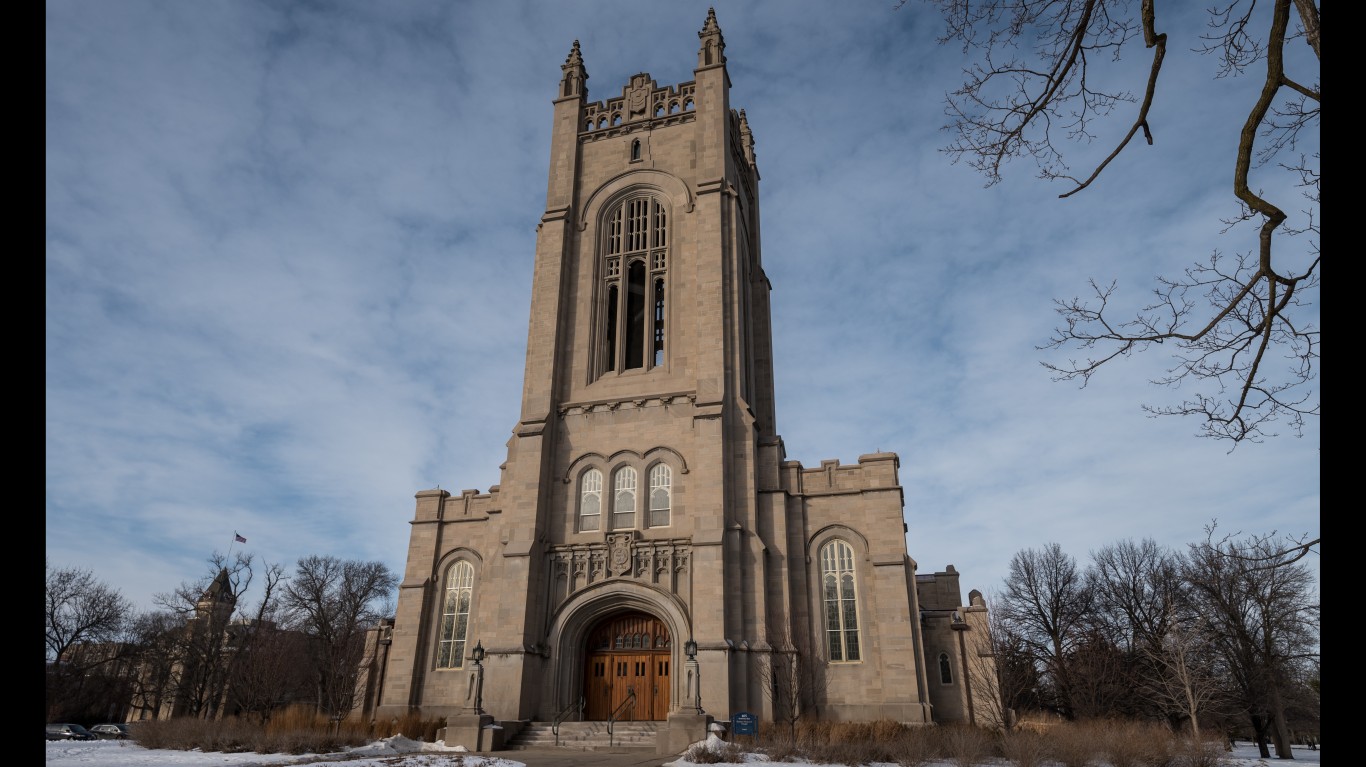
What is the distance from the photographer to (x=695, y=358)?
1198 inches

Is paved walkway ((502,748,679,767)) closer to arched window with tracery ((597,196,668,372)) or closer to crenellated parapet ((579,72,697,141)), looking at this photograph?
arched window with tracery ((597,196,668,372))

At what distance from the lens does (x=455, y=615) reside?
2938 centimetres

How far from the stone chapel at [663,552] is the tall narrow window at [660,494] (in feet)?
0.26

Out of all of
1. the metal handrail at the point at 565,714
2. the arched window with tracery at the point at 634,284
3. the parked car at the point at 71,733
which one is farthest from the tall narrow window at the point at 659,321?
the parked car at the point at 71,733

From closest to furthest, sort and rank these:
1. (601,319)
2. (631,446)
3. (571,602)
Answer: (571,602)
(631,446)
(601,319)

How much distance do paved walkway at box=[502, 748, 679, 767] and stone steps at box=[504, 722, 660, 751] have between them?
0.57 metres

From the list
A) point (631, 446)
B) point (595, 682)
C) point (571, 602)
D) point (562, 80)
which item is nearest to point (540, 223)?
point (562, 80)

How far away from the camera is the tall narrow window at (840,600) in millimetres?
26219

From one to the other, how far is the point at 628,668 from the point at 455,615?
700 centimetres

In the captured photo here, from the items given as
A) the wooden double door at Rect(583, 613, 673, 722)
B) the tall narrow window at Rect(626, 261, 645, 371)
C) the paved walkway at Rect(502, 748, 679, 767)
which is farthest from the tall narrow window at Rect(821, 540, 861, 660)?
the tall narrow window at Rect(626, 261, 645, 371)

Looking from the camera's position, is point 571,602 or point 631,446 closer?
point 571,602

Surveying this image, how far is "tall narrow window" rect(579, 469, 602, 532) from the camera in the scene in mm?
28625
